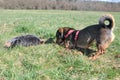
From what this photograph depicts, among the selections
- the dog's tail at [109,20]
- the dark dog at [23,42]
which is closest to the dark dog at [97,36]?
the dog's tail at [109,20]

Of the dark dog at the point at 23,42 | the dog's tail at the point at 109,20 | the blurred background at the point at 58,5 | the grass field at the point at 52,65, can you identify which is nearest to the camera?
the grass field at the point at 52,65

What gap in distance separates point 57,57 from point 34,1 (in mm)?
44521

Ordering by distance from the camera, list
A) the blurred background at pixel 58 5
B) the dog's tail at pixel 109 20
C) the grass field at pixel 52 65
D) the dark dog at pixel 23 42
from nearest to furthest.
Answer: the grass field at pixel 52 65 < the dog's tail at pixel 109 20 < the dark dog at pixel 23 42 < the blurred background at pixel 58 5

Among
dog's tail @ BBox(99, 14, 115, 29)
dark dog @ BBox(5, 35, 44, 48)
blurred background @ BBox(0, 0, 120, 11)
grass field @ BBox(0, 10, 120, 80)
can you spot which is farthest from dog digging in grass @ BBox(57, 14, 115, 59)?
blurred background @ BBox(0, 0, 120, 11)

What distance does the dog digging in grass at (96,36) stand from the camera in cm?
641

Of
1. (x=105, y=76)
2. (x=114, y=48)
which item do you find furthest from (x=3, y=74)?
(x=114, y=48)

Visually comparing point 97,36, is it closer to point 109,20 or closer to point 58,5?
point 109,20

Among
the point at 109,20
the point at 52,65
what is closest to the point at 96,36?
the point at 109,20

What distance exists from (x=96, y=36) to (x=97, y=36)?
1.5 inches

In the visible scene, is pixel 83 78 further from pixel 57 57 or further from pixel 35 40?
pixel 35 40

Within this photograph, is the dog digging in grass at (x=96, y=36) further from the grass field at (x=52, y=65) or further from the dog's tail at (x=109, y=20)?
the grass field at (x=52, y=65)

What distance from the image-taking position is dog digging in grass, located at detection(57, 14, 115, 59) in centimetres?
641

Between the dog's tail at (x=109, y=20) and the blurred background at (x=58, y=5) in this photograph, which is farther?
the blurred background at (x=58, y=5)

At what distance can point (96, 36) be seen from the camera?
6582mm
